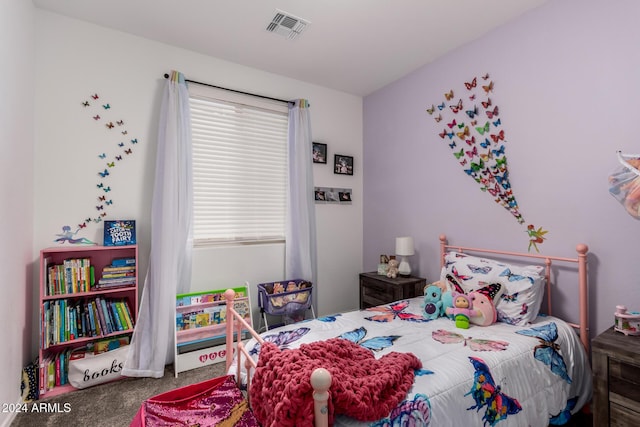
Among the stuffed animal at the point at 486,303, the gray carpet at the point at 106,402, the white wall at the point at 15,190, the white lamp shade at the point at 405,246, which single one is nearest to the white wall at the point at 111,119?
the white wall at the point at 15,190

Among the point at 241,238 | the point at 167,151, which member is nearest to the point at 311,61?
the point at 167,151

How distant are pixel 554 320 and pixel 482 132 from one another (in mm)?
1504

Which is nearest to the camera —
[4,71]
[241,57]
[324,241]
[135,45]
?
[4,71]

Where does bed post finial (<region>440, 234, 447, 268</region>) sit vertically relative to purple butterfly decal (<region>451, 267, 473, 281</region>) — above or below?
above

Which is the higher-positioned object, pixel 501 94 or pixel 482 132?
pixel 501 94

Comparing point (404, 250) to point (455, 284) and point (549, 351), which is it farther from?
point (549, 351)

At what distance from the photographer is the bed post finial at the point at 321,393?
3.09ft

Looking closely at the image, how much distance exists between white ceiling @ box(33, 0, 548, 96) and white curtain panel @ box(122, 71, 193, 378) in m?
0.44

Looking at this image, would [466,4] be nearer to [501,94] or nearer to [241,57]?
[501,94]

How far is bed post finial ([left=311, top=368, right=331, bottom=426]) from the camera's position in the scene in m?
0.94

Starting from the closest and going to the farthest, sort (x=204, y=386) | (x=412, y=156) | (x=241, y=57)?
(x=204, y=386) → (x=241, y=57) → (x=412, y=156)

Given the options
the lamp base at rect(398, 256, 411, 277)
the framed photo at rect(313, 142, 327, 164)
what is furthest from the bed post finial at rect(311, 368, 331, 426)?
the framed photo at rect(313, 142, 327, 164)

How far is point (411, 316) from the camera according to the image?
2.17m

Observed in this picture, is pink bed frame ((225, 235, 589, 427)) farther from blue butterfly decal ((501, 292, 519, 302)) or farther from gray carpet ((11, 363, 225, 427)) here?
gray carpet ((11, 363, 225, 427))
